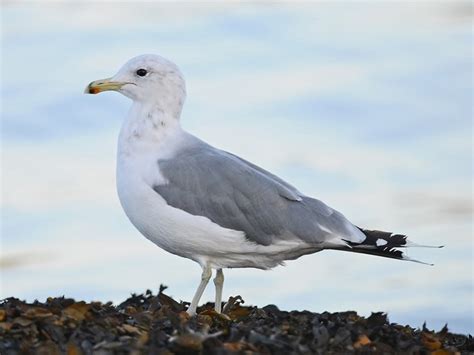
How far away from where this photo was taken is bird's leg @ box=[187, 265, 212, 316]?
8.55m

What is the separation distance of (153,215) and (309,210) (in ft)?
4.24

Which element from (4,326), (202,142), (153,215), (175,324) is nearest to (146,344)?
(175,324)

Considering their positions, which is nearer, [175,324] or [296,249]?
[175,324]

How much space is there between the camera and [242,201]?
29.2 ft

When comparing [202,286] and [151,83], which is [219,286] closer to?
[202,286]

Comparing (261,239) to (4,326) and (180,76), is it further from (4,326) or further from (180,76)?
(4,326)

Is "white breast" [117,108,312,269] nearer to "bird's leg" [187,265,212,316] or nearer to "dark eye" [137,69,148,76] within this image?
"bird's leg" [187,265,212,316]

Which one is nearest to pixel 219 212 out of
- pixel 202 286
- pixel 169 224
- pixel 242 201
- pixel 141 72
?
pixel 242 201

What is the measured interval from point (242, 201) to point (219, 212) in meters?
0.22

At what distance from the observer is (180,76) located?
31.4ft

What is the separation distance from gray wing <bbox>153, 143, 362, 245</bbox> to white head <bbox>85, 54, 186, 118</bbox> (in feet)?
1.98

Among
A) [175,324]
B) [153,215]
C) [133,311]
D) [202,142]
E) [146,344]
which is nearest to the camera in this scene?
[146,344]

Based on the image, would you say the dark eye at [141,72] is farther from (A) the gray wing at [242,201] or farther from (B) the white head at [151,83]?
(A) the gray wing at [242,201]

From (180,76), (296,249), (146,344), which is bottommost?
(146,344)
